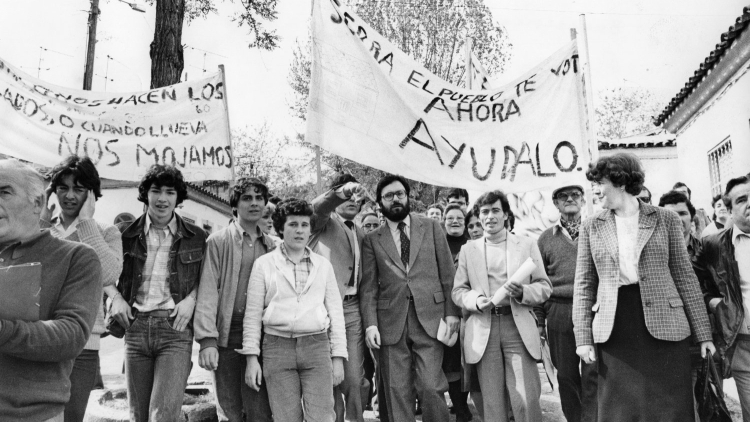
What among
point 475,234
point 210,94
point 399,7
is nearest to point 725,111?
point 475,234

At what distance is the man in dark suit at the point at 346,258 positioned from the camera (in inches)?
189

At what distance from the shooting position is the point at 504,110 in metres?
5.52

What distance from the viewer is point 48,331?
2277 millimetres

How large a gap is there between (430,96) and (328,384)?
2708 mm

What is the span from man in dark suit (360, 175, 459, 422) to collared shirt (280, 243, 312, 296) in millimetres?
740

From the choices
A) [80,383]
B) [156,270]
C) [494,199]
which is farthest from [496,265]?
[80,383]

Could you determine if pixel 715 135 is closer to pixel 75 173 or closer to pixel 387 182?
pixel 387 182

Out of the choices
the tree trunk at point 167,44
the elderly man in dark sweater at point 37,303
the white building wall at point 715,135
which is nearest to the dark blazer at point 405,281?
the elderly man in dark sweater at point 37,303

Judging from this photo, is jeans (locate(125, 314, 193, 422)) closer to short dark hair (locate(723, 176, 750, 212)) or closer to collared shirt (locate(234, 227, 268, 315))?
collared shirt (locate(234, 227, 268, 315))

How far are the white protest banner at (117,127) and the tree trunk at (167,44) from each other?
1.49 m

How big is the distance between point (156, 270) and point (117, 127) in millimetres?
2803

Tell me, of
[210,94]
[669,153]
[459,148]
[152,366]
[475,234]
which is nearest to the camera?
[152,366]

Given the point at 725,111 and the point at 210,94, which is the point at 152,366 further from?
the point at 725,111

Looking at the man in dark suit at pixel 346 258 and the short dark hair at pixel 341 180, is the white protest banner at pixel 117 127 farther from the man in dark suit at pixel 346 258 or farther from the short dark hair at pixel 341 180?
the short dark hair at pixel 341 180
